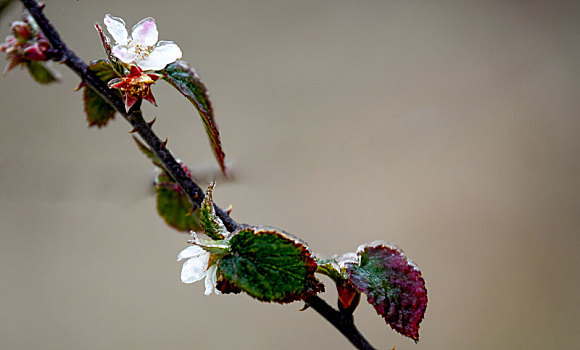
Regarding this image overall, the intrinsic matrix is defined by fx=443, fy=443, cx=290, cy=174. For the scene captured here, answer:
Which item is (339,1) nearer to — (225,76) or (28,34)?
(225,76)

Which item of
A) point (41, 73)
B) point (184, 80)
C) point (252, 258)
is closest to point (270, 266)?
point (252, 258)

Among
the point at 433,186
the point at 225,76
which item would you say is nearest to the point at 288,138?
the point at 225,76

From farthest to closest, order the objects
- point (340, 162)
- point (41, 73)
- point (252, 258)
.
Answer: point (340, 162) → point (41, 73) → point (252, 258)

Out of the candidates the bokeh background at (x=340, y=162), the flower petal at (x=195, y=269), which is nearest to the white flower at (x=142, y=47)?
the flower petal at (x=195, y=269)

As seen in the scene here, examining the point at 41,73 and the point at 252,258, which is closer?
the point at 252,258

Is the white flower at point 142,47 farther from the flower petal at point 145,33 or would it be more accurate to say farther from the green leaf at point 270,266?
the green leaf at point 270,266

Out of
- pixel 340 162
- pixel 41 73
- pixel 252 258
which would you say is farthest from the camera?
pixel 340 162

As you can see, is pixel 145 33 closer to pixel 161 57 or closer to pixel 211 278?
pixel 161 57
